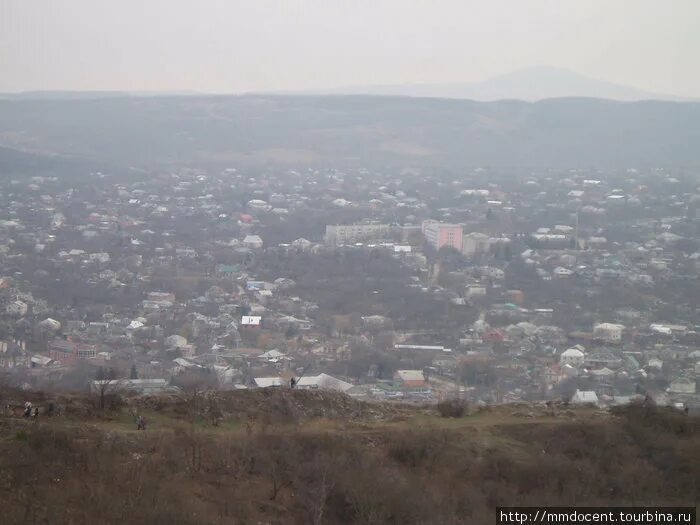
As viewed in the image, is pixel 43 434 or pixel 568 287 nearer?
pixel 43 434

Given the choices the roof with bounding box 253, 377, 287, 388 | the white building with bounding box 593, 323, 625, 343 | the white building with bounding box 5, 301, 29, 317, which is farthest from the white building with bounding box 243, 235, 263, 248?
the roof with bounding box 253, 377, 287, 388

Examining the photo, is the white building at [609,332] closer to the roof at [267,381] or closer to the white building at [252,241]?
the roof at [267,381]

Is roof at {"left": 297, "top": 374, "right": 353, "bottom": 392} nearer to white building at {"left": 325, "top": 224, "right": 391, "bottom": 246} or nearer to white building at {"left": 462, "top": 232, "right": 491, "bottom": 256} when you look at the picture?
white building at {"left": 462, "top": 232, "right": 491, "bottom": 256}

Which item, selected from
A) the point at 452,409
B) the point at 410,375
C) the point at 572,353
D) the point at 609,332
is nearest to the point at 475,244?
the point at 609,332

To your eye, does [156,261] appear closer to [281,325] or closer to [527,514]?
[281,325]

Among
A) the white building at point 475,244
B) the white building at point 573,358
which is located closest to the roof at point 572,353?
the white building at point 573,358

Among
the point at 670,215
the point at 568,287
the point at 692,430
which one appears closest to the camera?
the point at 692,430

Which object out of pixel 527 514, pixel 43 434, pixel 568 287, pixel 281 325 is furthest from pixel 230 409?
pixel 568 287

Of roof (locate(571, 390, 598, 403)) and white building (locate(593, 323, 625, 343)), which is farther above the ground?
roof (locate(571, 390, 598, 403))
